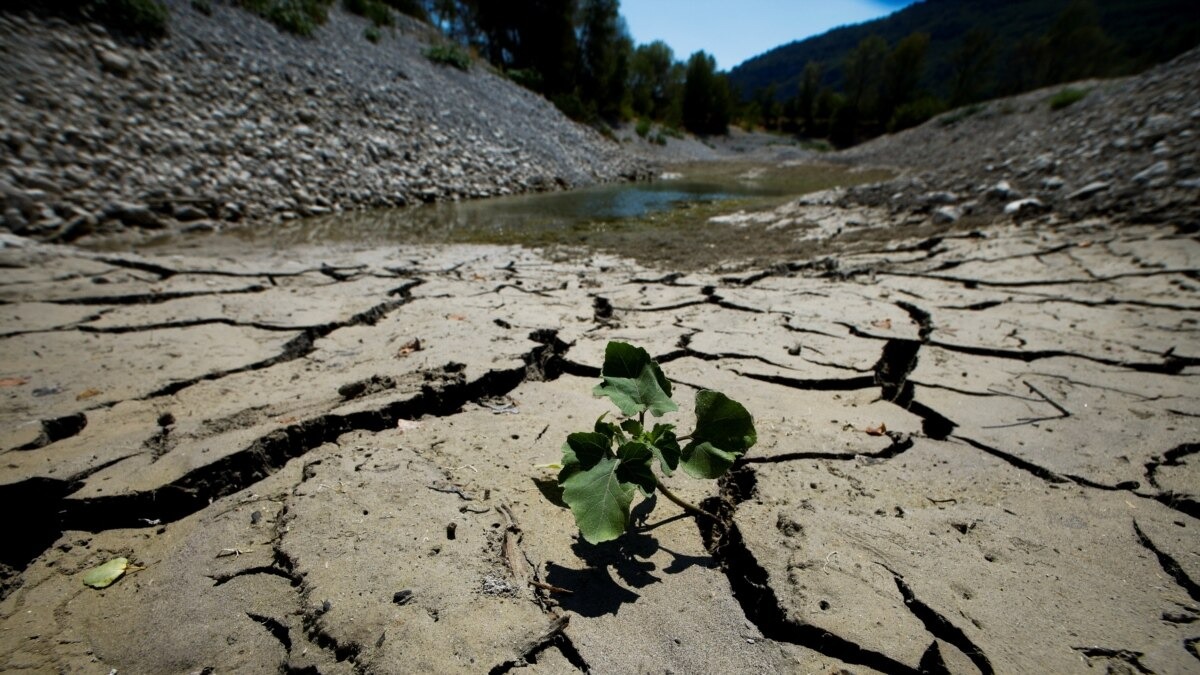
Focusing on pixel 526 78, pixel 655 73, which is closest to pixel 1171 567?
pixel 526 78

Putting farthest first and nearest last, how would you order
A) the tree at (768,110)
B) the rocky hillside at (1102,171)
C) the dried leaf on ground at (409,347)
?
the tree at (768,110) < the rocky hillside at (1102,171) < the dried leaf on ground at (409,347)

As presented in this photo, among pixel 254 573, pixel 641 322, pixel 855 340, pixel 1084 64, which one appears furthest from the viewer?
pixel 1084 64

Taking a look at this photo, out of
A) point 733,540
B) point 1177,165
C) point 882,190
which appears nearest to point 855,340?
point 733,540

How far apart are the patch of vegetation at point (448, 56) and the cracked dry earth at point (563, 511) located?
1019cm

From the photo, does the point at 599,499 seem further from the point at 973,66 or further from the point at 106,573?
the point at 973,66

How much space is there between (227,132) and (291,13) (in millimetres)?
4387

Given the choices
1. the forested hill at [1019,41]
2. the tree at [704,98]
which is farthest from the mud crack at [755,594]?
the forested hill at [1019,41]

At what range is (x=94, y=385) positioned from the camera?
5.24 feet

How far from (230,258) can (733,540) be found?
3.82 m

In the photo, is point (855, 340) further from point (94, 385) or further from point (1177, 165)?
point (1177, 165)

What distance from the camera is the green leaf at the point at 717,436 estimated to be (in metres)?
1.00

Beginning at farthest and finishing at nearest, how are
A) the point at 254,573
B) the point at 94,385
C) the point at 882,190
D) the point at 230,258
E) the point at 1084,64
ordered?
the point at 1084,64 → the point at 882,190 → the point at 230,258 → the point at 94,385 → the point at 254,573

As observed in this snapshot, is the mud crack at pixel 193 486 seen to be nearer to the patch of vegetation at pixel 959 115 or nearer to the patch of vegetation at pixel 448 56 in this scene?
the patch of vegetation at pixel 448 56

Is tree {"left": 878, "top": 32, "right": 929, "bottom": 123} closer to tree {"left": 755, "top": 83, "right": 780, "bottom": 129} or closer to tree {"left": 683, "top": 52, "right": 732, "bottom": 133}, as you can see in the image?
tree {"left": 755, "top": 83, "right": 780, "bottom": 129}
